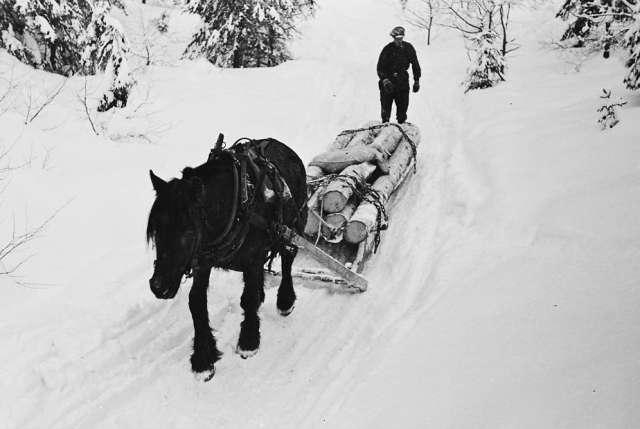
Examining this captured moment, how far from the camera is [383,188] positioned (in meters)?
5.77

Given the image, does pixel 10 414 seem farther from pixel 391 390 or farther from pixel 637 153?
pixel 637 153

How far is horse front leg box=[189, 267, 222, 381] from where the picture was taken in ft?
11.2

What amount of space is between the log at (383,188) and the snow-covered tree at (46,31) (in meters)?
8.68

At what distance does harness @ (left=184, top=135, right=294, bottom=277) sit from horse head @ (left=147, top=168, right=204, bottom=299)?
80 mm

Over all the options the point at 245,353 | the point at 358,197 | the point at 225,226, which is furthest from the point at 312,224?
the point at 225,226

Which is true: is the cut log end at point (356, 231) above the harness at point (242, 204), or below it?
below

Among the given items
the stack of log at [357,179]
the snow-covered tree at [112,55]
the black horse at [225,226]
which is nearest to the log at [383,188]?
the stack of log at [357,179]

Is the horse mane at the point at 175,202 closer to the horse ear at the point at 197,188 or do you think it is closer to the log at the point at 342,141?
the horse ear at the point at 197,188

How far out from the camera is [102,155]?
711 centimetres

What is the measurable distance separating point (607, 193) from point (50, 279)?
5495 mm

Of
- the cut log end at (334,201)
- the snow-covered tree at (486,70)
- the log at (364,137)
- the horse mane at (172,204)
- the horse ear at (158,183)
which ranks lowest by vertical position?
the cut log end at (334,201)

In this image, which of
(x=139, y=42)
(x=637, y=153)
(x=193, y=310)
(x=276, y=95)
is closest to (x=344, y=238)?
(x=193, y=310)

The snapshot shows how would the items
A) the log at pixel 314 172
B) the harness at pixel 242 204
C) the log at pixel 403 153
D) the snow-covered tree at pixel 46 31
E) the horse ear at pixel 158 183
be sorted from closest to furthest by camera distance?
the horse ear at pixel 158 183 → the harness at pixel 242 204 → the log at pixel 314 172 → the log at pixel 403 153 → the snow-covered tree at pixel 46 31

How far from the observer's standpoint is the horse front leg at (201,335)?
343 centimetres
